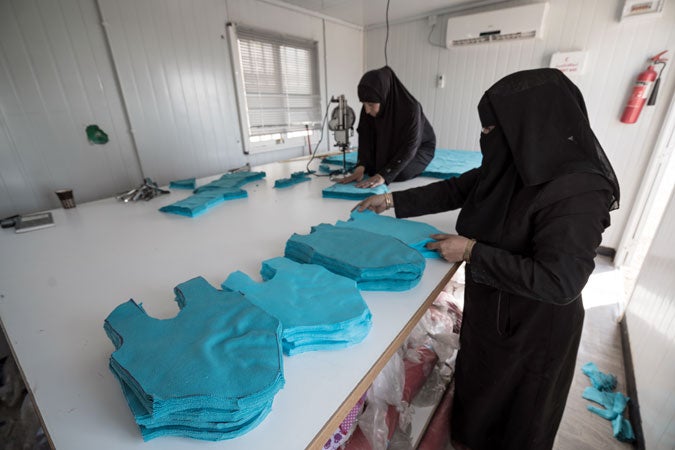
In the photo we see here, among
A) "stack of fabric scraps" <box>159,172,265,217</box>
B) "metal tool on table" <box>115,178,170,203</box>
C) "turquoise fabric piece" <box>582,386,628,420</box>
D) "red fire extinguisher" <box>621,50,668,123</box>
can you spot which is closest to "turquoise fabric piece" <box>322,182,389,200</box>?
"stack of fabric scraps" <box>159,172,265,217</box>

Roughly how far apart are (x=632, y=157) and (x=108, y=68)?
4.94 metres

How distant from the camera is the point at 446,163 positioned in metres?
2.54

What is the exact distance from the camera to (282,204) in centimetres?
170

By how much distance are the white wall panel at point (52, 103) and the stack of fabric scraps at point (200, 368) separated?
2.41m

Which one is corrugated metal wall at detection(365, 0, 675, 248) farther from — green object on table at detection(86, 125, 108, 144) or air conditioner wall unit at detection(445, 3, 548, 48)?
green object on table at detection(86, 125, 108, 144)

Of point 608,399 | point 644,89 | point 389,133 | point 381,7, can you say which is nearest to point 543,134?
point 389,133

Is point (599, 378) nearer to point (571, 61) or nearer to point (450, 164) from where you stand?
point (450, 164)

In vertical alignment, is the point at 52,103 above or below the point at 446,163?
above

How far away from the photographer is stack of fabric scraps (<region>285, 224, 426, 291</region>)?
88 cm

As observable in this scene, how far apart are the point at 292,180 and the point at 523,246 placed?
60.8 inches

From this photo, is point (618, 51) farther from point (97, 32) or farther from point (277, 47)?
point (97, 32)

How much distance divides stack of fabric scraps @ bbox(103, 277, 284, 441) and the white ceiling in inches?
154

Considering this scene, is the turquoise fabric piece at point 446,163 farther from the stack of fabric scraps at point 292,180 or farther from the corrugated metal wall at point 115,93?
the corrugated metal wall at point 115,93

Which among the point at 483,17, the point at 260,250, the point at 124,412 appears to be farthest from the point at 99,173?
the point at 483,17
